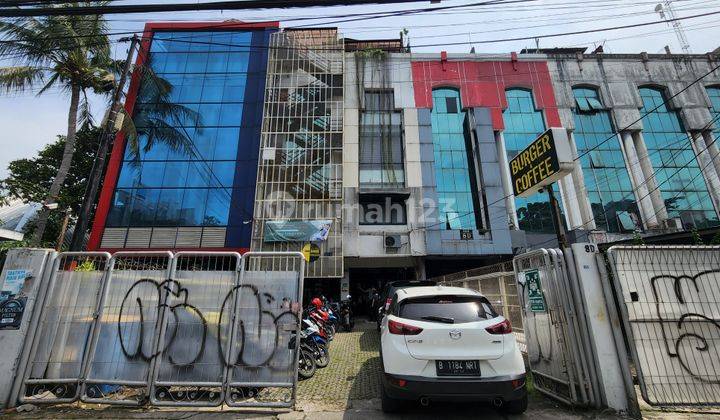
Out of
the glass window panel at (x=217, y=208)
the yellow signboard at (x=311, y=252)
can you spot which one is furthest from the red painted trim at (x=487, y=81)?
the glass window panel at (x=217, y=208)

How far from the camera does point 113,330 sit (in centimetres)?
474

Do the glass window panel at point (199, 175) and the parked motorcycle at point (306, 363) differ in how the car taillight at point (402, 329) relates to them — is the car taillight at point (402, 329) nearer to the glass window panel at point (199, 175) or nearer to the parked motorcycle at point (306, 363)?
the parked motorcycle at point (306, 363)

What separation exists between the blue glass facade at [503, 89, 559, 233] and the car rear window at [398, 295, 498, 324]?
19.3 metres

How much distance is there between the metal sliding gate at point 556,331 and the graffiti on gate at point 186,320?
3.77 m

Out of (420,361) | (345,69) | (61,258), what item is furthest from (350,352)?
(345,69)

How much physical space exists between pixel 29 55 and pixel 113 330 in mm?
10728

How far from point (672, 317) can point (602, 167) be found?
906 inches

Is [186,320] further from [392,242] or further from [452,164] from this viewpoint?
[452,164]

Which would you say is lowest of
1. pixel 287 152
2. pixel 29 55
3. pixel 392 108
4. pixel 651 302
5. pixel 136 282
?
pixel 651 302

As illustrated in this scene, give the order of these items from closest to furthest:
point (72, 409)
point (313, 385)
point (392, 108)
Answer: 1. point (72, 409)
2. point (313, 385)
3. point (392, 108)

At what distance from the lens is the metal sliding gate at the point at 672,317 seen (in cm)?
390

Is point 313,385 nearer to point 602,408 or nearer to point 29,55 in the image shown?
point 602,408

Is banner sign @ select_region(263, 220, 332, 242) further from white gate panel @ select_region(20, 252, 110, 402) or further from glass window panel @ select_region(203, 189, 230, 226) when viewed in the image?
white gate panel @ select_region(20, 252, 110, 402)

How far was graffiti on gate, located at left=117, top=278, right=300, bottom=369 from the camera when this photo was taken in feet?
15.1
